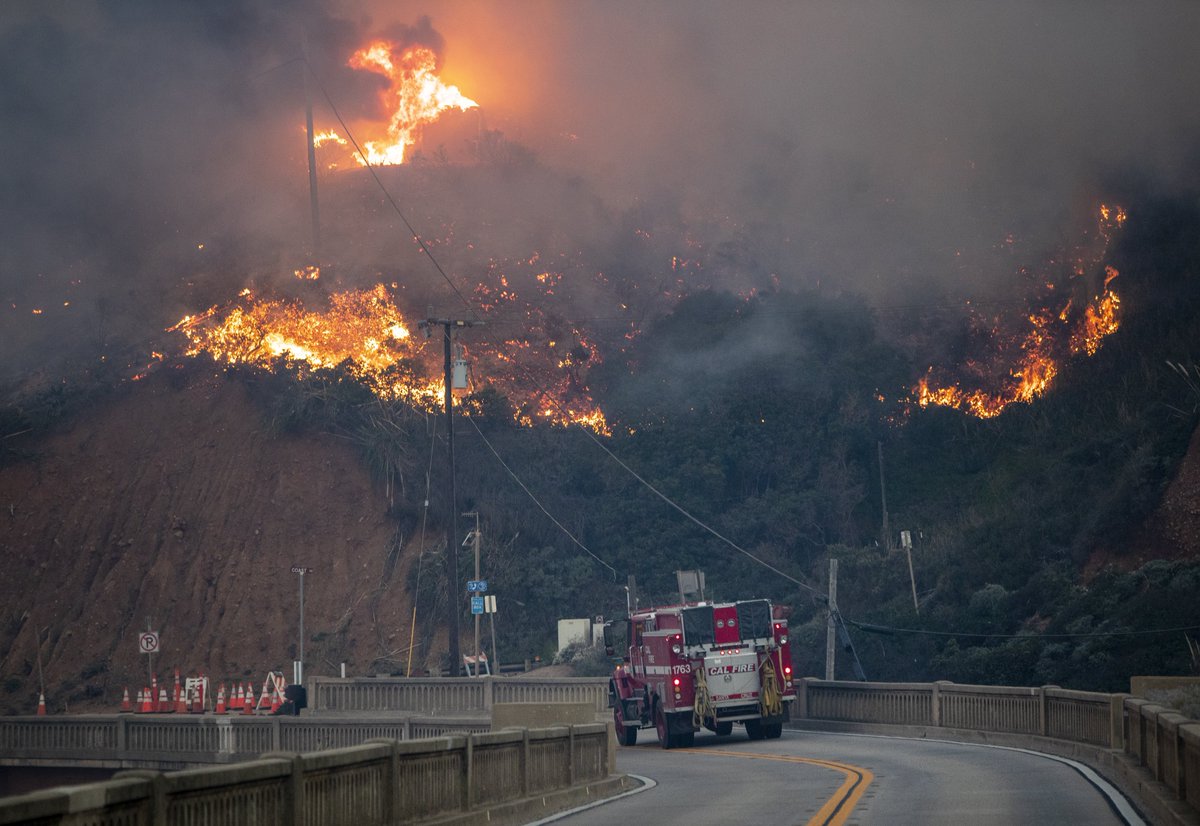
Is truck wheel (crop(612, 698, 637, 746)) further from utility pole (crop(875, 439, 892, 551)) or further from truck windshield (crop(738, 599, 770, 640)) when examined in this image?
utility pole (crop(875, 439, 892, 551))

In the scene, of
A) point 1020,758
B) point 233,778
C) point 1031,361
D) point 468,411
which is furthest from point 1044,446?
point 233,778

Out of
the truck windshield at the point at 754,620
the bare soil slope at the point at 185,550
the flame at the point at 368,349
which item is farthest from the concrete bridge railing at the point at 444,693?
the flame at the point at 368,349

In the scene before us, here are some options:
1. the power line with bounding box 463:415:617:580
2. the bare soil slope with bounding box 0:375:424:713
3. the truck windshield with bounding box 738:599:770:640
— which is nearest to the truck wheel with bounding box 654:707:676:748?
the truck windshield with bounding box 738:599:770:640

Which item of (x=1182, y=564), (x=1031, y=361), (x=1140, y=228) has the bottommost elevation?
(x=1182, y=564)

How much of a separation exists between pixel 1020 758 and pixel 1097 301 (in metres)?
46.8

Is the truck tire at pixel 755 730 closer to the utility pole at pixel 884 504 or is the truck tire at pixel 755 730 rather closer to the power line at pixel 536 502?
the utility pole at pixel 884 504

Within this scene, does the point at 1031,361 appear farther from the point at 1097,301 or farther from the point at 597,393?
the point at 597,393

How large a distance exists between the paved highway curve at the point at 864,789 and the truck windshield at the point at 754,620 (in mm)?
2453

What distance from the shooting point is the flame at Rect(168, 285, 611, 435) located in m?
68.8

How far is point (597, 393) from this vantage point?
236 feet

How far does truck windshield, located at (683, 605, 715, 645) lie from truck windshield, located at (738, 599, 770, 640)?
68 centimetres

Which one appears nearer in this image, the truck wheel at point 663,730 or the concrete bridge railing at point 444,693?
the truck wheel at point 663,730

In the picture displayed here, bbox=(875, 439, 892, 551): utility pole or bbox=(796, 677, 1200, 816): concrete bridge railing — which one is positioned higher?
bbox=(875, 439, 892, 551): utility pole

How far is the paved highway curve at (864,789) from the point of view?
1418 cm
